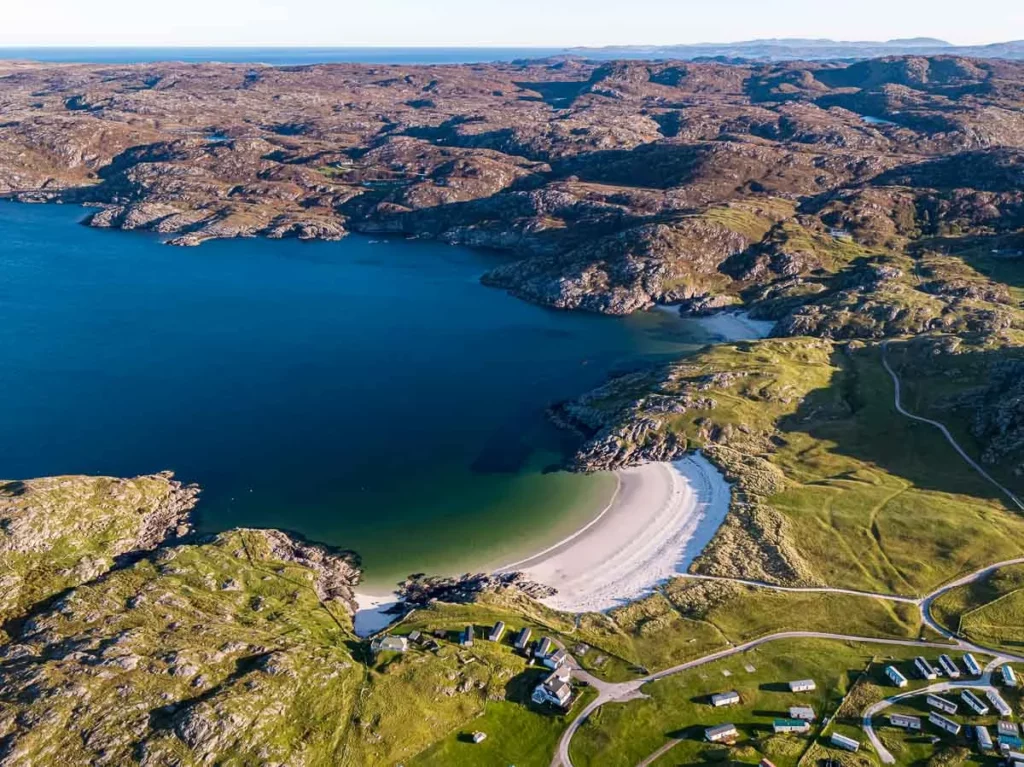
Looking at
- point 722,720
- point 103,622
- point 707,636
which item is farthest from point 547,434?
point 103,622

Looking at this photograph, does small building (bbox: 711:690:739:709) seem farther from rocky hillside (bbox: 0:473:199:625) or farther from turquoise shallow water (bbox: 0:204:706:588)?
rocky hillside (bbox: 0:473:199:625)

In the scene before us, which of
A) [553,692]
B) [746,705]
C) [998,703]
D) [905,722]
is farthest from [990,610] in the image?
[553,692]

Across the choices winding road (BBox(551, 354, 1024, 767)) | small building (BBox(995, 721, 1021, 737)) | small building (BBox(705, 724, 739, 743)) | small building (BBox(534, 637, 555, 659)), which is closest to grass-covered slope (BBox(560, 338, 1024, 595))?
winding road (BBox(551, 354, 1024, 767))

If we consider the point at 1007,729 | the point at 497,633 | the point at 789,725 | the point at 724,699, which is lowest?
the point at 497,633

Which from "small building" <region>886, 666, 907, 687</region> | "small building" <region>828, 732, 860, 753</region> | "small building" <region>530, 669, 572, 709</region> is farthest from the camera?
"small building" <region>886, 666, 907, 687</region>

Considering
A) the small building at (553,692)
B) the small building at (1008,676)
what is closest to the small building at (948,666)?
the small building at (1008,676)

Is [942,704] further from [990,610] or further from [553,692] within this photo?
[553,692]
